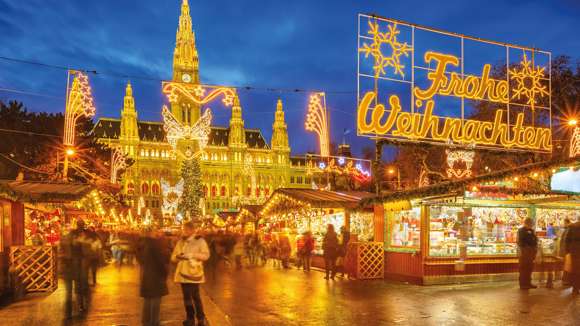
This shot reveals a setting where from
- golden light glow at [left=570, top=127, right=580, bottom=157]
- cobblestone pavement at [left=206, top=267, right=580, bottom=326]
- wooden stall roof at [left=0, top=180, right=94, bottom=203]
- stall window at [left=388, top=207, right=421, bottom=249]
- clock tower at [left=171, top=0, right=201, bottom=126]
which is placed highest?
clock tower at [left=171, top=0, right=201, bottom=126]

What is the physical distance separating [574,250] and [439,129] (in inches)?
234

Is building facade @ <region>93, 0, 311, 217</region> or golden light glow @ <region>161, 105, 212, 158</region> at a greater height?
building facade @ <region>93, 0, 311, 217</region>

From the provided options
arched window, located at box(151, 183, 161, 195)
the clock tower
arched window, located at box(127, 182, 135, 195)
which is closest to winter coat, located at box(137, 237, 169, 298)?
the clock tower

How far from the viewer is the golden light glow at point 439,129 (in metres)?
14.3

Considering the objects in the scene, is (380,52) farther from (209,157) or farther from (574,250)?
(209,157)

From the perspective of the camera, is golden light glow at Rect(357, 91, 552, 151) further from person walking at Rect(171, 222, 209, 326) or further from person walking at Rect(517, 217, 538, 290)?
person walking at Rect(171, 222, 209, 326)

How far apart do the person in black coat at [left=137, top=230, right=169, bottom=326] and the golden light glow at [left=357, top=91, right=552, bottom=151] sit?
8.22m

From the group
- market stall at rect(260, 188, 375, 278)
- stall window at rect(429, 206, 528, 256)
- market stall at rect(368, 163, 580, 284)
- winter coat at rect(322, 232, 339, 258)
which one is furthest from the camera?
market stall at rect(260, 188, 375, 278)

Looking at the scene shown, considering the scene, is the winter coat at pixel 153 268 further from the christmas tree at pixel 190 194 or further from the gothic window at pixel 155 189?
the gothic window at pixel 155 189

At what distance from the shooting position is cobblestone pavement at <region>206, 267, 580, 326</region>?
817cm

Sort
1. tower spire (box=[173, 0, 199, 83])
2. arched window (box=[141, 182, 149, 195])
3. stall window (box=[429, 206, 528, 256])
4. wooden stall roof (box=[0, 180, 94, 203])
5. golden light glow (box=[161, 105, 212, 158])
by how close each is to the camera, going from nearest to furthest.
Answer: wooden stall roof (box=[0, 180, 94, 203])
stall window (box=[429, 206, 528, 256])
golden light glow (box=[161, 105, 212, 158])
tower spire (box=[173, 0, 199, 83])
arched window (box=[141, 182, 149, 195])

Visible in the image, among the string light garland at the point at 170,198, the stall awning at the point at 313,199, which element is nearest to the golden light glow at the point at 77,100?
the stall awning at the point at 313,199

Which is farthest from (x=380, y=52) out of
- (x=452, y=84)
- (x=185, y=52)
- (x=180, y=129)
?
(x=185, y=52)

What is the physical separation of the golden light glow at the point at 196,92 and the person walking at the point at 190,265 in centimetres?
715
